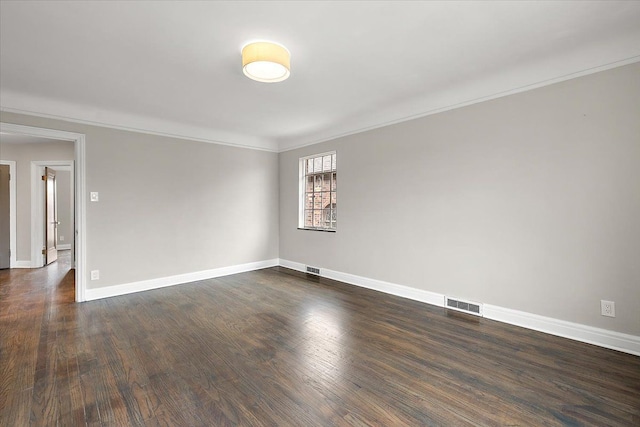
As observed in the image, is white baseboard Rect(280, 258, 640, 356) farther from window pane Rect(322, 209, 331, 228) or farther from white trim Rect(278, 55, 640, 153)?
white trim Rect(278, 55, 640, 153)

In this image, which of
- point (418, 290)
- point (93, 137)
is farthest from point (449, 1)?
point (93, 137)

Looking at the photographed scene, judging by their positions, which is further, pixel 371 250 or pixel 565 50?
pixel 371 250

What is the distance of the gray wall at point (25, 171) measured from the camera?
19.2 feet

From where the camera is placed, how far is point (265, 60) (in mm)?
2299

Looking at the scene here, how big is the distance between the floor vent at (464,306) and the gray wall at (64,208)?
10011mm

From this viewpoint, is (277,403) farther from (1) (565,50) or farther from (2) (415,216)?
(1) (565,50)

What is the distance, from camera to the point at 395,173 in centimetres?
400

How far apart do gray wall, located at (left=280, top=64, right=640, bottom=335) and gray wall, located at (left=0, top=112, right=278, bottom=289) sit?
221cm

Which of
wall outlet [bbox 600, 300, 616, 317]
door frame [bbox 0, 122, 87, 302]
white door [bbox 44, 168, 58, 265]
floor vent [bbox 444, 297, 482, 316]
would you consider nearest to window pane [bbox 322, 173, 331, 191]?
floor vent [bbox 444, 297, 482, 316]

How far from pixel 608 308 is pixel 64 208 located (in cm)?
1156

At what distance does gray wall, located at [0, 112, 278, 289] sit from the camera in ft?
13.0

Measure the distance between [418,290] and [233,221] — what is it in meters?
3.29

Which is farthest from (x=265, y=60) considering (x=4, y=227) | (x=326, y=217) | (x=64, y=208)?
(x=64, y=208)

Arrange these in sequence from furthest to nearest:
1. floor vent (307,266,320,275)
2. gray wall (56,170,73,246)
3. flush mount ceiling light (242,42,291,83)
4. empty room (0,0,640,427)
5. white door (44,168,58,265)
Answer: gray wall (56,170,73,246), white door (44,168,58,265), floor vent (307,266,320,275), flush mount ceiling light (242,42,291,83), empty room (0,0,640,427)
